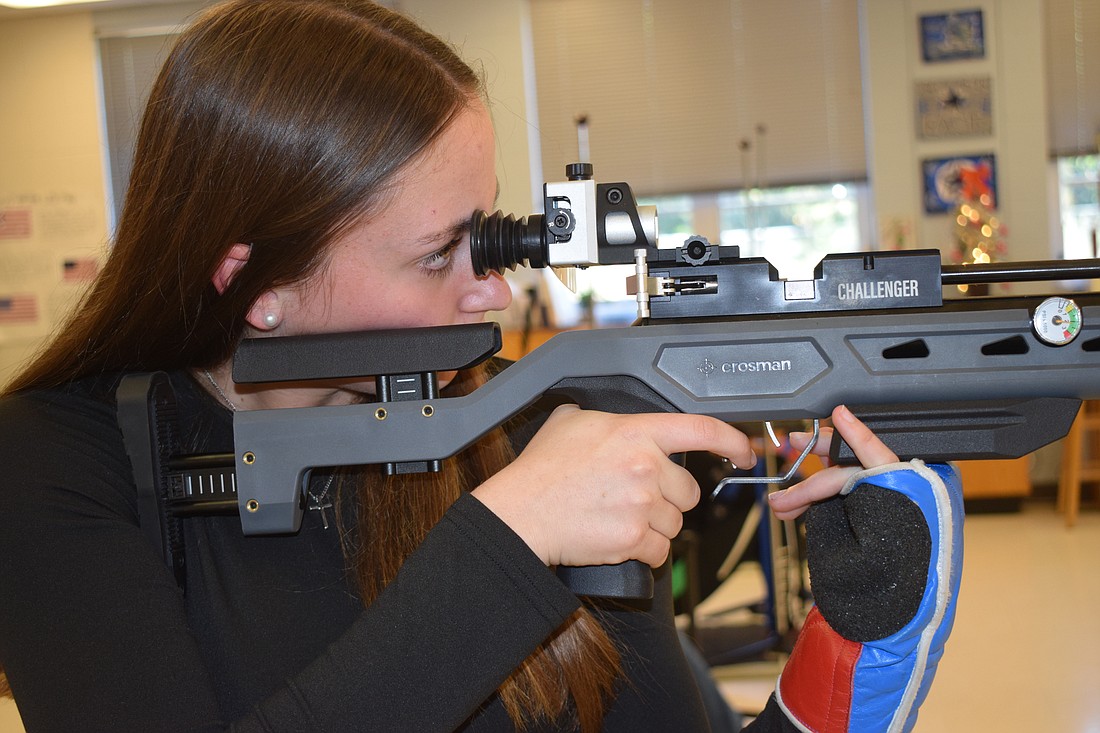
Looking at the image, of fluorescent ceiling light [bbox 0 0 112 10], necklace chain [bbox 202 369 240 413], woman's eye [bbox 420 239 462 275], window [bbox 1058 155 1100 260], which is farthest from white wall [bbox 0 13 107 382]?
window [bbox 1058 155 1100 260]

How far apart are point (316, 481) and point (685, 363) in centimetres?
44

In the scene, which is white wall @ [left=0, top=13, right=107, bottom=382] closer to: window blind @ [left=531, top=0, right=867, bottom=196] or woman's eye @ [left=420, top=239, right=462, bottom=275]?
window blind @ [left=531, top=0, right=867, bottom=196]

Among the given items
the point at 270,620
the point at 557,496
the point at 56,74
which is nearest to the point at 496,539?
the point at 557,496

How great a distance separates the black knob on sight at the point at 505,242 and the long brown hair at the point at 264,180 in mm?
96

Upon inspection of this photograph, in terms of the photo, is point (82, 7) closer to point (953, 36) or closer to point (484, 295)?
point (953, 36)

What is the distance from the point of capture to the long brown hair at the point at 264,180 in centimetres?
84

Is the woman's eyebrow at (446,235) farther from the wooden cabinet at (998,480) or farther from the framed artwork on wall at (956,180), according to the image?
the framed artwork on wall at (956,180)

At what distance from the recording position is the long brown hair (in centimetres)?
84

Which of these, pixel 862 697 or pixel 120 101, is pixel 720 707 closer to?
pixel 862 697

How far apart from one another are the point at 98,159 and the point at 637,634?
5.13 meters

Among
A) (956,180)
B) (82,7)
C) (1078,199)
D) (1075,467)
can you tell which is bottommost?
(1075,467)

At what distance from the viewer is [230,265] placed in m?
0.90

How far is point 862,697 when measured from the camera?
2.81ft

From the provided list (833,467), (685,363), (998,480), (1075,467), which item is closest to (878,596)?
(833,467)
